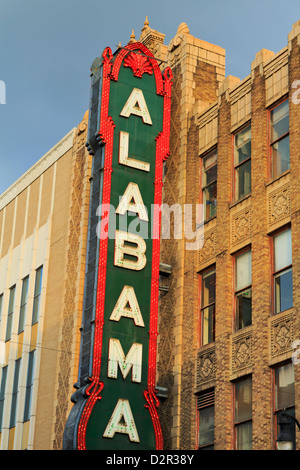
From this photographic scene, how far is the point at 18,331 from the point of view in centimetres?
4019

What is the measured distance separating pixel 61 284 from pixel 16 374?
5.23 m

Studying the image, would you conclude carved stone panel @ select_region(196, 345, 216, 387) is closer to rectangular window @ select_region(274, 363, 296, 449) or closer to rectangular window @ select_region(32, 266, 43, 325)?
rectangular window @ select_region(274, 363, 296, 449)

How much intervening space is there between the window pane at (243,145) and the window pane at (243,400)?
7.30m

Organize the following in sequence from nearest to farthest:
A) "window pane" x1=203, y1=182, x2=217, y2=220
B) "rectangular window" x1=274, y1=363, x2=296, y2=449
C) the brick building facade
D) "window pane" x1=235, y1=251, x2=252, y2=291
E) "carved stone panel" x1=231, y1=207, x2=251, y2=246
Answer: "rectangular window" x1=274, y1=363, x2=296, y2=449
the brick building facade
"window pane" x1=235, y1=251, x2=252, y2=291
"carved stone panel" x1=231, y1=207, x2=251, y2=246
"window pane" x1=203, y1=182, x2=217, y2=220

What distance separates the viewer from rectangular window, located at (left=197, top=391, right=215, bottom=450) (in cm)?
2698

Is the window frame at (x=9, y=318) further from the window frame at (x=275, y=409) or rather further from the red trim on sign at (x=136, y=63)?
the window frame at (x=275, y=409)

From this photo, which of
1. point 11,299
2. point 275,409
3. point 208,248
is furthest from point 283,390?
point 11,299

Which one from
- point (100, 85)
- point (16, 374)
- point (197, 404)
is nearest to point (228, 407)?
point (197, 404)

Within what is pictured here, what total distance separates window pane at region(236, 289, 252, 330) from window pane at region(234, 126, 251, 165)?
4.53 meters

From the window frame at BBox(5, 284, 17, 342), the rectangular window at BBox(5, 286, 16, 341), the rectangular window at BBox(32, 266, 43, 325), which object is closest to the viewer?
the rectangular window at BBox(32, 266, 43, 325)

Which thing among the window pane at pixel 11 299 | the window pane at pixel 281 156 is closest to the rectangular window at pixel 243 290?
the window pane at pixel 281 156
